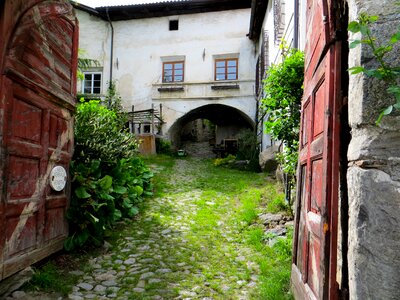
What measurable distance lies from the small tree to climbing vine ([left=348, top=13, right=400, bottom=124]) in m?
2.78

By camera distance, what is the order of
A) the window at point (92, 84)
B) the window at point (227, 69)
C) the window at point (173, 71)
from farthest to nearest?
the window at point (92, 84) < the window at point (173, 71) < the window at point (227, 69)

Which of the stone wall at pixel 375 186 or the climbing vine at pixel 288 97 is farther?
the climbing vine at pixel 288 97

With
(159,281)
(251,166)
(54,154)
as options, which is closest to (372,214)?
(159,281)

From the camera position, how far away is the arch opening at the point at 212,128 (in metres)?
16.2

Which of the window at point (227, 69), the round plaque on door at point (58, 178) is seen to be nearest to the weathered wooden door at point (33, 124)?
the round plaque on door at point (58, 178)

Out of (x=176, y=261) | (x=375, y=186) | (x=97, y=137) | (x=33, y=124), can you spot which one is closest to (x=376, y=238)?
(x=375, y=186)

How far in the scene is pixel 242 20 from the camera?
14984 millimetres

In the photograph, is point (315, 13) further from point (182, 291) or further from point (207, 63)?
point (207, 63)

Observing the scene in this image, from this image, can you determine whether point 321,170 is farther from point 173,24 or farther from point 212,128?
point 212,128

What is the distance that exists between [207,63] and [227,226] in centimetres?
1109

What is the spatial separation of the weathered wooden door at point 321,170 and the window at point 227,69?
40.7 feet

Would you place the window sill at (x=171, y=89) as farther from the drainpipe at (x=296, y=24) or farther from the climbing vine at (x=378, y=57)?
the climbing vine at (x=378, y=57)

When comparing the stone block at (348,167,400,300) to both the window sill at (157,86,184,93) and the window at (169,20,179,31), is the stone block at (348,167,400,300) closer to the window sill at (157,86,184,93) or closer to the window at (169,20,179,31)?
the window sill at (157,86,184,93)

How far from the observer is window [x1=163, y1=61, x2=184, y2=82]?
15656 millimetres
